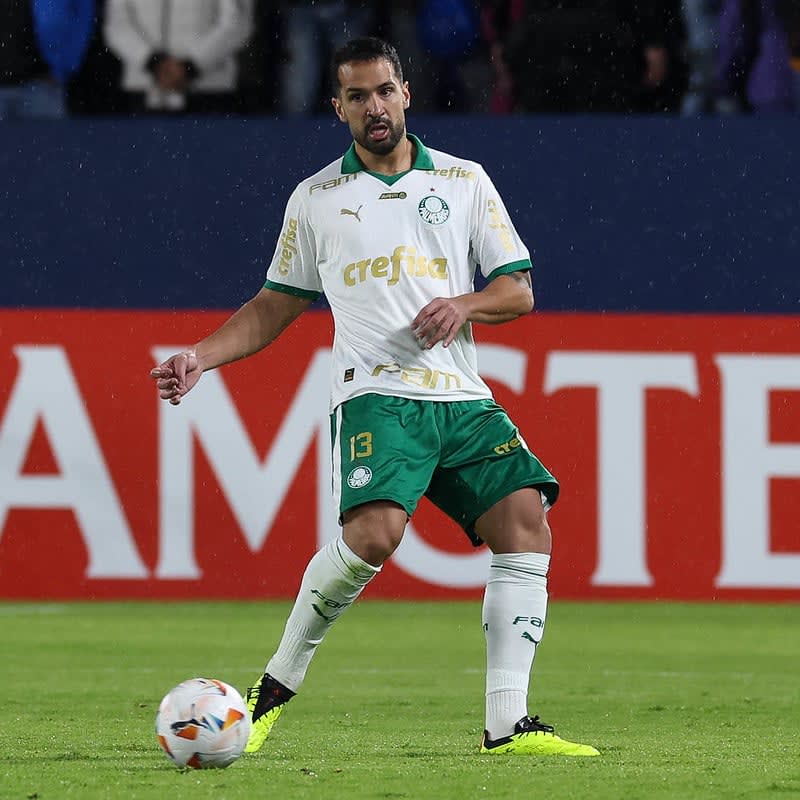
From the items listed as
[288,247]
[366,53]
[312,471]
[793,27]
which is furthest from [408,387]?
[793,27]

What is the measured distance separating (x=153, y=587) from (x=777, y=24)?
507 centimetres

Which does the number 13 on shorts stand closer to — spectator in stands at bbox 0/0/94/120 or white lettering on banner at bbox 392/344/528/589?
white lettering on banner at bbox 392/344/528/589

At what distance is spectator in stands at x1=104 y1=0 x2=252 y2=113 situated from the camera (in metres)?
11.8

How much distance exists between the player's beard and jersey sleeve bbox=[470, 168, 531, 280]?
0.28m

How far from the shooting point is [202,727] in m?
5.08

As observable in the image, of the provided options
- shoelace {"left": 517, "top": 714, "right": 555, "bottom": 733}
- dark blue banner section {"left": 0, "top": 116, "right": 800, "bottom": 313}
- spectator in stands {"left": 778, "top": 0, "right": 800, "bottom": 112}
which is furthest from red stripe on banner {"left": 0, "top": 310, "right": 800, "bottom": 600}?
shoelace {"left": 517, "top": 714, "right": 555, "bottom": 733}

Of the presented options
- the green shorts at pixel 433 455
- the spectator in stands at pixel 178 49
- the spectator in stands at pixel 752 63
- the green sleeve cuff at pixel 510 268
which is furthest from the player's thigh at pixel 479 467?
the spectator in stands at pixel 752 63

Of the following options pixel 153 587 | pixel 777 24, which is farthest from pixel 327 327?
pixel 777 24

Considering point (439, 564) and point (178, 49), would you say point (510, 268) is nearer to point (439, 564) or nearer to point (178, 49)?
point (439, 564)

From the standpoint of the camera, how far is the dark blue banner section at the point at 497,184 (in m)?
11.4

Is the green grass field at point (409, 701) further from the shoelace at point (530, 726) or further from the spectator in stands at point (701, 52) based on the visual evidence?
the spectator in stands at point (701, 52)

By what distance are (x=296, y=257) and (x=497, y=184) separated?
18.3 ft

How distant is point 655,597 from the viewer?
10820mm

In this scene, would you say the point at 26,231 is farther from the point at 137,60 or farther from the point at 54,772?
the point at 54,772
